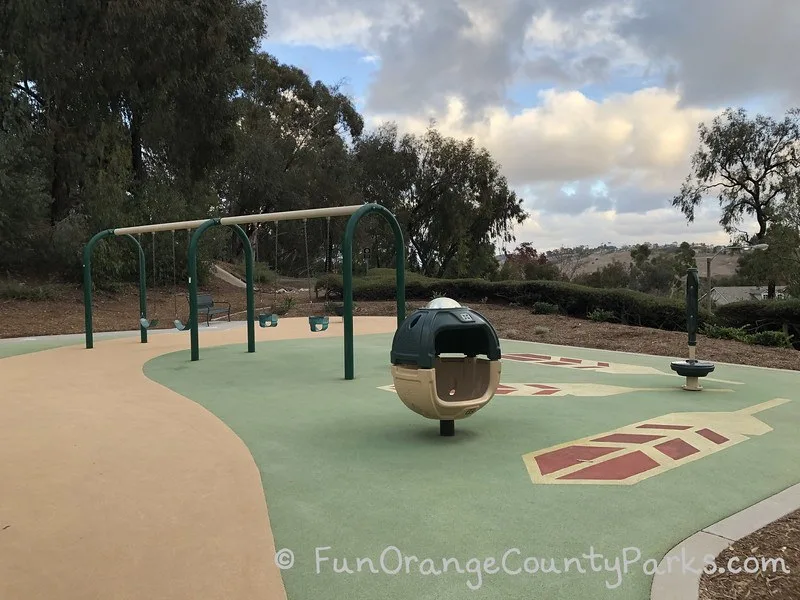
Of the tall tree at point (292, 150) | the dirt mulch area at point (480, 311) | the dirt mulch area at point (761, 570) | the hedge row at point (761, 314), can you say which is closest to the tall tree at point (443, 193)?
the tall tree at point (292, 150)

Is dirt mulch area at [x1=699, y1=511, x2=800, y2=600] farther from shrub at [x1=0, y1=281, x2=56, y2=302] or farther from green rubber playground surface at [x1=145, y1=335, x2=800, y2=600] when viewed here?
shrub at [x1=0, y1=281, x2=56, y2=302]

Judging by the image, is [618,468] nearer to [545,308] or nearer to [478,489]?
[478,489]

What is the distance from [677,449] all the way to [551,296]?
13081 mm

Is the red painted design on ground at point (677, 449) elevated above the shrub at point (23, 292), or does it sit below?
below

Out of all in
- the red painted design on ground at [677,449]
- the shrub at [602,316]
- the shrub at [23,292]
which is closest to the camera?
the red painted design on ground at [677,449]

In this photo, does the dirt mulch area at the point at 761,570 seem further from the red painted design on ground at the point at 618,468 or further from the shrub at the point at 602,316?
the shrub at the point at 602,316

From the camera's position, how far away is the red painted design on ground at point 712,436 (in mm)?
5172

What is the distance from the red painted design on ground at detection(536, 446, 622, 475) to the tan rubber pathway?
6.74 feet

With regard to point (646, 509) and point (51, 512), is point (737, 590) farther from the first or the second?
point (51, 512)

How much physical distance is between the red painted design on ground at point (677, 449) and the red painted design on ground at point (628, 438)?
15 centimetres

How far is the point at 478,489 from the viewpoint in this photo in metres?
4.03

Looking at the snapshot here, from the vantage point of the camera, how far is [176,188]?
997 inches

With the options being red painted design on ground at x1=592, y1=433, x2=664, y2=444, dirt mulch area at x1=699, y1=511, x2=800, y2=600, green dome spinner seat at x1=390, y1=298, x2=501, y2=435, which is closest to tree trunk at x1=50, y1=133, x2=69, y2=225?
green dome spinner seat at x1=390, y1=298, x2=501, y2=435

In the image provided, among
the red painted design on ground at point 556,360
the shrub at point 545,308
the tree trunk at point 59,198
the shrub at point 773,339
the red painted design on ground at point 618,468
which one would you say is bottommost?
the red painted design on ground at point 556,360
